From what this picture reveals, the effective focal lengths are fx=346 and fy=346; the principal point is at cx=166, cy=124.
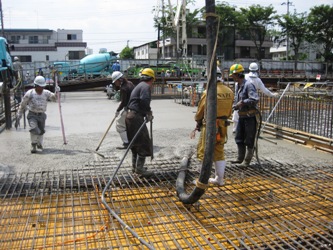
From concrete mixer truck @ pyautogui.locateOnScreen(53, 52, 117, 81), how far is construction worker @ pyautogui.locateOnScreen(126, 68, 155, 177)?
18.0 m

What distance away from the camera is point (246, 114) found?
217 inches

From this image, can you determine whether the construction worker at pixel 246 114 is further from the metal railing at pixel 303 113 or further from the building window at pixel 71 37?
the building window at pixel 71 37

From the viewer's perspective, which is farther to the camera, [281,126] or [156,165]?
[281,126]

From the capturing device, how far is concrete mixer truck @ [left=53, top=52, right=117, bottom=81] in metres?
23.6

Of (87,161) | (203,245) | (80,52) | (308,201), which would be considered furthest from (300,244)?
(80,52)

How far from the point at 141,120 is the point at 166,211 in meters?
1.66

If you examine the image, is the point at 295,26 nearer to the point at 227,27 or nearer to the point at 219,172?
the point at 227,27

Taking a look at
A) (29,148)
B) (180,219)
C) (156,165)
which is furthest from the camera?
(29,148)

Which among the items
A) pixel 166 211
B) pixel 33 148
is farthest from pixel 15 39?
pixel 166 211

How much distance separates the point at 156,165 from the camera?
19.1 feet

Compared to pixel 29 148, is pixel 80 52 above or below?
above

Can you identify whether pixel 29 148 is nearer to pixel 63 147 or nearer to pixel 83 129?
pixel 63 147

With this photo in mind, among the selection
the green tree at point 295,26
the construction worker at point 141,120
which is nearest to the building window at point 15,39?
the green tree at point 295,26

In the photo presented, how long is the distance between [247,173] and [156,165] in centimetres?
150
